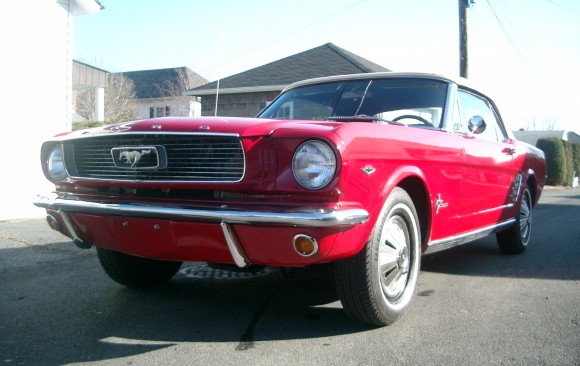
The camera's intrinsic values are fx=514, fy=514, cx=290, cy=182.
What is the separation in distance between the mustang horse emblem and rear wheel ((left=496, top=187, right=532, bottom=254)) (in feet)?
13.1

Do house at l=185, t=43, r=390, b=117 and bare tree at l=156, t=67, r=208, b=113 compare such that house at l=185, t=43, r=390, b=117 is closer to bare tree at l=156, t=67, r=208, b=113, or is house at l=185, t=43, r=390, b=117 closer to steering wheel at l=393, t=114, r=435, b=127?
bare tree at l=156, t=67, r=208, b=113

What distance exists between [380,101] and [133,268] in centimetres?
224

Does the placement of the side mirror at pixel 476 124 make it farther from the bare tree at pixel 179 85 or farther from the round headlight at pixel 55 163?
the bare tree at pixel 179 85

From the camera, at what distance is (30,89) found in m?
8.09

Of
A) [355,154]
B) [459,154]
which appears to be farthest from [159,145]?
[459,154]

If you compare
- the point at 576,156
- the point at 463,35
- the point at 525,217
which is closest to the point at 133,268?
the point at 525,217

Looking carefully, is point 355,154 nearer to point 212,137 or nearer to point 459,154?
point 212,137

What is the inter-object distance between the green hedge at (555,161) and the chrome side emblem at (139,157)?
89.0 feet

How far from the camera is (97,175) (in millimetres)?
3105

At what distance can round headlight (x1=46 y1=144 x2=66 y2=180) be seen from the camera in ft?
11.1

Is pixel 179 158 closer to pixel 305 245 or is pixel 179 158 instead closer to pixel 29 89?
pixel 305 245

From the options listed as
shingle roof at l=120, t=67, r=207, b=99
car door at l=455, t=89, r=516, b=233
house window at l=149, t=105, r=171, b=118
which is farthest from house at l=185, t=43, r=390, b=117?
shingle roof at l=120, t=67, r=207, b=99

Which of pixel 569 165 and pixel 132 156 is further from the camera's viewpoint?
pixel 569 165

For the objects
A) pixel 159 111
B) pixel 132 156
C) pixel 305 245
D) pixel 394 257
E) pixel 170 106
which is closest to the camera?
pixel 305 245
